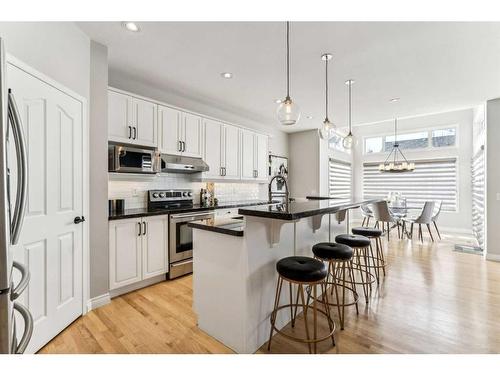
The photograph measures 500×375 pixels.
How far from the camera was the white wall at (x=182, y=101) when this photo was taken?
332 centimetres

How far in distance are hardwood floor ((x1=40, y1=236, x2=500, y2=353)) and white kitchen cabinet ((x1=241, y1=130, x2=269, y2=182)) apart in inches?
94.7

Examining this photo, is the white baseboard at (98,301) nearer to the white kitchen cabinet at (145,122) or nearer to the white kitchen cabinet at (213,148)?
the white kitchen cabinet at (145,122)

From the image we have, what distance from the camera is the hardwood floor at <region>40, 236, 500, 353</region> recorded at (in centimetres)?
188

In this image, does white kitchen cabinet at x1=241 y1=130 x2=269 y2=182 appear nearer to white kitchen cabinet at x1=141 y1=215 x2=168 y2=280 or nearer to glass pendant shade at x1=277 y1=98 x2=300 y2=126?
white kitchen cabinet at x1=141 y1=215 x2=168 y2=280

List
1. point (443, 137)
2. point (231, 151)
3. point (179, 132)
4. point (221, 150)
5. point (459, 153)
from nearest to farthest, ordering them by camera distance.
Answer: point (179, 132) < point (221, 150) < point (231, 151) < point (459, 153) < point (443, 137)

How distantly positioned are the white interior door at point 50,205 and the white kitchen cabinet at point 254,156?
2882mm

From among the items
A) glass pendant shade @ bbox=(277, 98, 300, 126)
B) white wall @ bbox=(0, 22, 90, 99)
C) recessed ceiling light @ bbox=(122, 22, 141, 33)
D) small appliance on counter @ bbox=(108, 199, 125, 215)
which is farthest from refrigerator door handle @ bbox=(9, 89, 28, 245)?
small appliance on counter @ bbox=(108, 199, 125, 215)

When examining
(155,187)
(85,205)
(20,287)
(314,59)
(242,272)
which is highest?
(314,59)

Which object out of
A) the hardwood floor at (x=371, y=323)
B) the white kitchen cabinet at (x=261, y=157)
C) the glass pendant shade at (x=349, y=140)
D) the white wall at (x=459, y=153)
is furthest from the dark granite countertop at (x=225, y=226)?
the white wall at (x=459, y=153)

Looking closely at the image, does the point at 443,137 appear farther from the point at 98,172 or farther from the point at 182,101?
the point at 98,172

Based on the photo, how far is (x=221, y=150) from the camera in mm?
4289

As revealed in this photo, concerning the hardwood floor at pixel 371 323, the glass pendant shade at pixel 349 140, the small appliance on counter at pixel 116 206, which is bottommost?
the hardwood floor at pixel 371 323

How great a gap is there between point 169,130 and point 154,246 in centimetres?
162

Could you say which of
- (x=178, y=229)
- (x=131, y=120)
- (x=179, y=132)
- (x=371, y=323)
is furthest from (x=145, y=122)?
(x=371, y=323)
